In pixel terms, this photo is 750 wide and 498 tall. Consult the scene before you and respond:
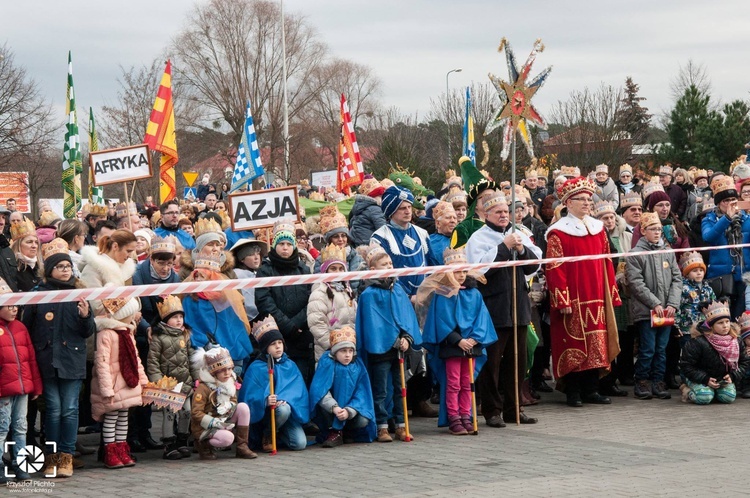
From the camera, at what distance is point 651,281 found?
12523 mm

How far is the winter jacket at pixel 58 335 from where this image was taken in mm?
8922

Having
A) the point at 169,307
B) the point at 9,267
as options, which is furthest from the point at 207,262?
the point at 9,267

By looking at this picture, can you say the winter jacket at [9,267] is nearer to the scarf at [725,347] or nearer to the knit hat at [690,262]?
the scarf at [725,347]

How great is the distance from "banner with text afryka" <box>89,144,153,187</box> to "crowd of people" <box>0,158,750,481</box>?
0.91 metres

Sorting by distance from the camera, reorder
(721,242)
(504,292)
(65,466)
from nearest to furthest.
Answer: (65,466) < (504,292) < (721,242)

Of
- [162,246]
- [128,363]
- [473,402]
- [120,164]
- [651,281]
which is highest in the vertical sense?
[120,164]

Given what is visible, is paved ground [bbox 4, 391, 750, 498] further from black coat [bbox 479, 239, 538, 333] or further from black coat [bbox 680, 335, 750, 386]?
black coat [bbox 479, 239, 538, 333]

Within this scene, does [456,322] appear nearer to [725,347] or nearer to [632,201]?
[725,347]

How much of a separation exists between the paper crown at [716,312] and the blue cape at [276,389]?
4.57 m

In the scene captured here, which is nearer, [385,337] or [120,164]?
[385,337]

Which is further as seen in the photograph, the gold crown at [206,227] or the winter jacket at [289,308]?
the gold crown at [206,227]

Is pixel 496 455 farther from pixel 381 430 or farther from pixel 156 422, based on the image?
pixel 156 422

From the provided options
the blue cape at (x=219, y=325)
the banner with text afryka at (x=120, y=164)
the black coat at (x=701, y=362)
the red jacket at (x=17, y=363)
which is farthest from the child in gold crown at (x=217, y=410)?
the black coat at (x=701, y=362)

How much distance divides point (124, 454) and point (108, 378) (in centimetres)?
66
